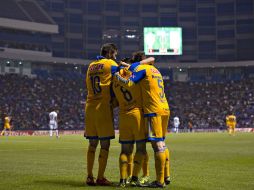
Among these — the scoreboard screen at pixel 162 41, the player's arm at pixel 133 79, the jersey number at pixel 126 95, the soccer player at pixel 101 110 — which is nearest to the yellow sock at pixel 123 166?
the soccer player at pixel 101 110

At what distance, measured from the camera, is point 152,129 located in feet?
34.3

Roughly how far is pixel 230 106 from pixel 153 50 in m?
14.0

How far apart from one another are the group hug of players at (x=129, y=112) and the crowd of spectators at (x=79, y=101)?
2169 inches

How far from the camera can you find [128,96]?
423 inches

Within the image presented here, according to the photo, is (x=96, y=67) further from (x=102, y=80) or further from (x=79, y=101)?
(x=79, y=101)

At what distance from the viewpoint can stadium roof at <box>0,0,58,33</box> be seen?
77375 millimetres

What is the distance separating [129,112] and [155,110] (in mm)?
515

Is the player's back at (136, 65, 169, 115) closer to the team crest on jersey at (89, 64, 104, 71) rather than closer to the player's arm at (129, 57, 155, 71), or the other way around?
the player's arm at (129, 57, 155, 71)

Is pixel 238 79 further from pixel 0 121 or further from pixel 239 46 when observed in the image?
pixel 0 121

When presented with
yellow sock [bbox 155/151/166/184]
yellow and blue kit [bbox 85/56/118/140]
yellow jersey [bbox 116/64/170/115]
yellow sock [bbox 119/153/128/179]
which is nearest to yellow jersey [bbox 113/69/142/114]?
yellow jersey [bbox 116/64/170/115]

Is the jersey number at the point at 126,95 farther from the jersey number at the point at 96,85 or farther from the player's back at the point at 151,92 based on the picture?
the jersey number at the point at 96,85

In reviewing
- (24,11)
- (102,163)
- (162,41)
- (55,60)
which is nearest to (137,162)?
(102,163)

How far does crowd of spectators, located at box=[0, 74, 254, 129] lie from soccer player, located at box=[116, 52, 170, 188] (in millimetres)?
55720

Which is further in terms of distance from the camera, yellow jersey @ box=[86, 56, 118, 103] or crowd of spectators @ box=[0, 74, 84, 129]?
crowd of spectators @ box=[0, 74, 84, 129]
